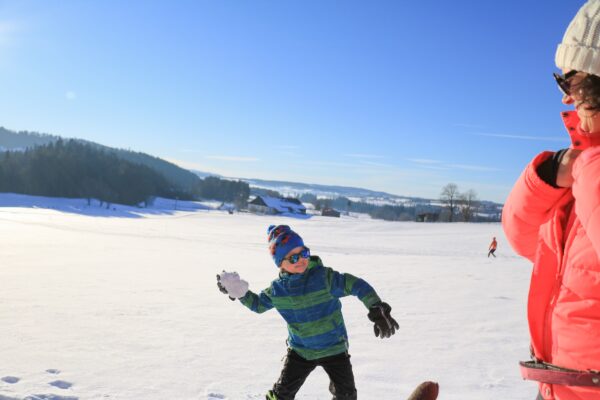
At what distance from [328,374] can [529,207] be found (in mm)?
2342

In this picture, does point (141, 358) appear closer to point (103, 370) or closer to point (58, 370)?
point (103, 370)

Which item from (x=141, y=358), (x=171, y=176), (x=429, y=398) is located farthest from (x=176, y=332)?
(x=171, y=176)

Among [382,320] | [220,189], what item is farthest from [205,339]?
[220,189]

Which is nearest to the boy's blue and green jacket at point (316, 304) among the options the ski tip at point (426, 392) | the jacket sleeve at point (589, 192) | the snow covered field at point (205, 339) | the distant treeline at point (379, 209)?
the ski tip at point (426, 392)

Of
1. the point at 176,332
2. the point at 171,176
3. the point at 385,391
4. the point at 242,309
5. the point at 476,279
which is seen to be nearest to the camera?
the point at 385,391

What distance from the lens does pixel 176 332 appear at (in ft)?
22.2

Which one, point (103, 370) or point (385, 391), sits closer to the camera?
point (385, 391)

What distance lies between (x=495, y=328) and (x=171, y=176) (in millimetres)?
171094

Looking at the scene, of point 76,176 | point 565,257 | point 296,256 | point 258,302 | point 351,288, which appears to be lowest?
point 258,302

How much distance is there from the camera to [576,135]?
1.07m

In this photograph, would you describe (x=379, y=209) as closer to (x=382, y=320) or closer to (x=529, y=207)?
(x=382, y=320)

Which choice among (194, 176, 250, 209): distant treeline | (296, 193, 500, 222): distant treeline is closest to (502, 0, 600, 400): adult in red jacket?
(296, 193, 500, 222): distant treeline

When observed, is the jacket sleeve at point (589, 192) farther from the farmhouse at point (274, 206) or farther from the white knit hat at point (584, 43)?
the farmhouse at point (274, 206)

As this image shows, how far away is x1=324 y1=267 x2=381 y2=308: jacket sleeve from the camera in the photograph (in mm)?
3047
